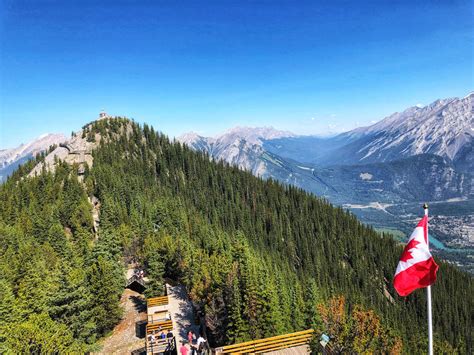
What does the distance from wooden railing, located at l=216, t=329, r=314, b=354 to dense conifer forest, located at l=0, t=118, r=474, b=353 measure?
2993 mm

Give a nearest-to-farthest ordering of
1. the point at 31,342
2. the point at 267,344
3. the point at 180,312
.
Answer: the point at 31,342 → the point at 267,344 → the point at 180,312

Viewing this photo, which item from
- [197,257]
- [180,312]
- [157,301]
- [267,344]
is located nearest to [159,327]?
[180,312]

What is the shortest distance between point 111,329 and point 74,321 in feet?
31.2

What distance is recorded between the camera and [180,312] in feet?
145

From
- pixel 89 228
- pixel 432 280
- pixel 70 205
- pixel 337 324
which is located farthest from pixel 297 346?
pixel 70 205

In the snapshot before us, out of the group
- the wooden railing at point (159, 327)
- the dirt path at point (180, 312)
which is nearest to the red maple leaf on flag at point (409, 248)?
the dirt path at point (180, 312)

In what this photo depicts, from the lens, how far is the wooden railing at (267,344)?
29203mm

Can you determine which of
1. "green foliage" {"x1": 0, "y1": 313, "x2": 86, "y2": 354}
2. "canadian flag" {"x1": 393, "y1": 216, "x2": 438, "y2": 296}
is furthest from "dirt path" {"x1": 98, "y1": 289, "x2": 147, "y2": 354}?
"canadian flag" {"x1": 393, "y1": 216, "x2": 438, "y2": 296}

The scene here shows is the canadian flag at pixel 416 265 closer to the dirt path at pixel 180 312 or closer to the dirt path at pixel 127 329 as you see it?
the dirt path at pixel 180 312

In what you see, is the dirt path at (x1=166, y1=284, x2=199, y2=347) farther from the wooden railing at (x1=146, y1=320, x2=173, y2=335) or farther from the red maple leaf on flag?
the red maple leaf on flag

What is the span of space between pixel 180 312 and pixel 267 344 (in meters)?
18.1

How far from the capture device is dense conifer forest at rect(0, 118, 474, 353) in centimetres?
3588

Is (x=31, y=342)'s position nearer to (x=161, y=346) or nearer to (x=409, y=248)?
(x=161, y=346)

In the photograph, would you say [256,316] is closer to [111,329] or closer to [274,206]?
[111,329]
